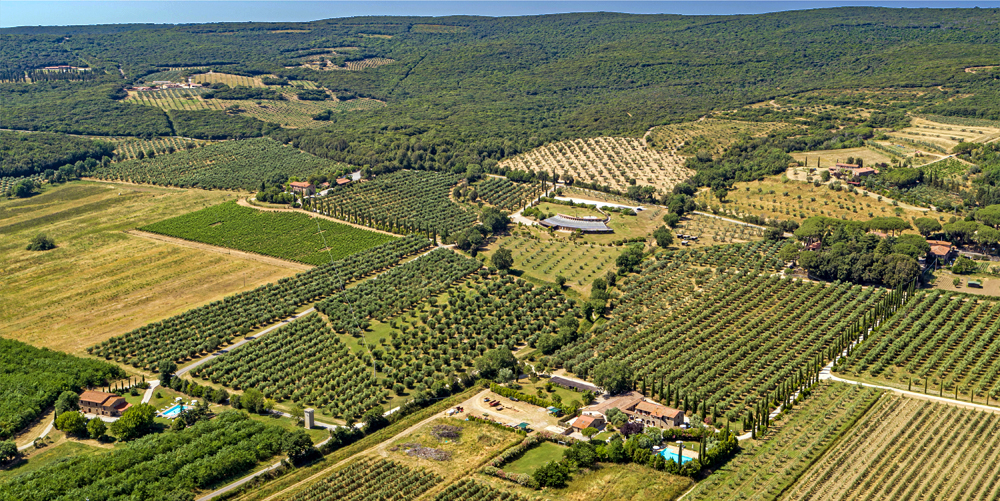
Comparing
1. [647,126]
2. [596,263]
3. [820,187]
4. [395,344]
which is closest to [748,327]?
[596,263]

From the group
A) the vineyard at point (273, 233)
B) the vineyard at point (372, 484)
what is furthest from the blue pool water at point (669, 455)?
the vineyard at point (273, 233)

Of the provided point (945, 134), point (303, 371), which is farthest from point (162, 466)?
point (945, 134)

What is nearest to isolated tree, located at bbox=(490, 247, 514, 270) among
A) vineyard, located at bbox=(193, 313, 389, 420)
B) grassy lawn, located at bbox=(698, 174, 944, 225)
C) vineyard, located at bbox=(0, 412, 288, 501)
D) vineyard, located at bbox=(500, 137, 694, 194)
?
vineyard, located at bbox=(193, 313, 389, 420)

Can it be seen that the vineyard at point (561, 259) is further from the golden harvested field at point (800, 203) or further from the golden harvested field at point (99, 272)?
the golden harvested field at point (99, 272)

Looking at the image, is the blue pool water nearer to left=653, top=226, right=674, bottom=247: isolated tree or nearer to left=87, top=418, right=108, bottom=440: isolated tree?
left=87, top=418, right=108, bottom=440: isolated tree

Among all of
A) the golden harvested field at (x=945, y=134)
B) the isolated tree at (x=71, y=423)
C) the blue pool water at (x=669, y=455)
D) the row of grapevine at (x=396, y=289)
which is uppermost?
the isolated tree at (x=71, y=423)

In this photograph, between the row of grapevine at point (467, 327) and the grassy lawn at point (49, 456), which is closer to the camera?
the grassy lawn at point (49, 456)
